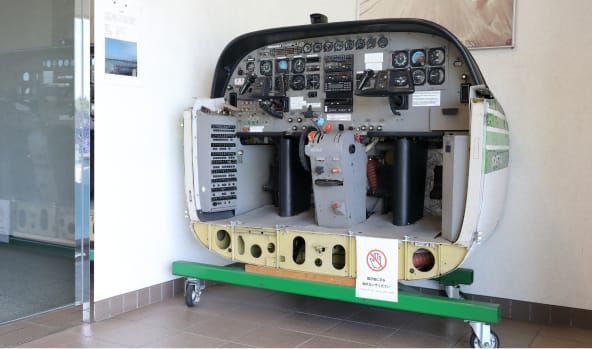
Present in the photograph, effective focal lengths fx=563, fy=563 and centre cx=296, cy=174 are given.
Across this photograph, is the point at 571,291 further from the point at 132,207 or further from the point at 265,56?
the point at 132,207

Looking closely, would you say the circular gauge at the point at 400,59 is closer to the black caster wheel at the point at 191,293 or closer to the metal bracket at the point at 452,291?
the metal bracket at the point at 452,291

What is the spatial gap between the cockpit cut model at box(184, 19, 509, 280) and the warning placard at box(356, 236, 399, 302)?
6cm

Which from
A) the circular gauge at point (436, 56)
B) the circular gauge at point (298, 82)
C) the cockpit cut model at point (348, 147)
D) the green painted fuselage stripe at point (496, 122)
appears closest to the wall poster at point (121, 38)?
the cockpit cut model at point (348, 147)

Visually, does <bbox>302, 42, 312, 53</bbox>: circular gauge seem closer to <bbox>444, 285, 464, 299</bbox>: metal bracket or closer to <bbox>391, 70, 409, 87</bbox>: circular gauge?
<bbox>391, 70, 409, 87</bbox>: circular gauge

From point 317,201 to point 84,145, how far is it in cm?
169

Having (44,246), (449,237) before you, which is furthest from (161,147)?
(449,237)

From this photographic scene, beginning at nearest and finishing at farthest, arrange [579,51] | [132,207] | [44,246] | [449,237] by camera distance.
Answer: [449,237] → [579,51] → [132,207] → [44,246]

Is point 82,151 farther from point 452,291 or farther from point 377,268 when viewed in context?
point 452,291

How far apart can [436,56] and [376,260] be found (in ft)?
4.79

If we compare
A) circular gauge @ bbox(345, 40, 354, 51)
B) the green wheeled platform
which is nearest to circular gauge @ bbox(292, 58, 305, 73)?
circular gauge @ bbox(345, 40, 354, 51)

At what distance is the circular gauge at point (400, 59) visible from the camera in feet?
13.0

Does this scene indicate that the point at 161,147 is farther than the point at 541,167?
Yes

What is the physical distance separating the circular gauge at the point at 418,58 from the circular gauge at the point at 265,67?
115 cm

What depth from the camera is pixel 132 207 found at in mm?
4227
